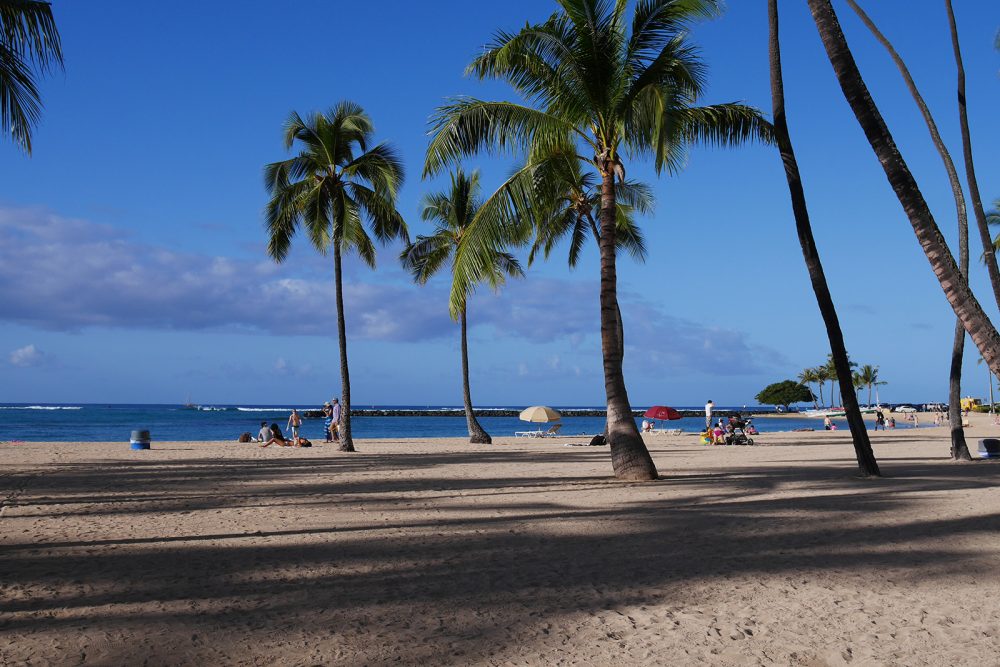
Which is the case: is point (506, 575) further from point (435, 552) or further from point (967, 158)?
point (967, 158)

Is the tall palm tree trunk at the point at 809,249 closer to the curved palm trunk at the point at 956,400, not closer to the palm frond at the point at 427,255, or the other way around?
the curved palm trunk at the point at 956,400

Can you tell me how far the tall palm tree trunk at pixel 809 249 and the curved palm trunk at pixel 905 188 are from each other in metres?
6.39

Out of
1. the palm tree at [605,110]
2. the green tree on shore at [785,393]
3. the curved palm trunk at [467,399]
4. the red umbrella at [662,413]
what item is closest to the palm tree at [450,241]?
the curved palm trunk at [467,399]

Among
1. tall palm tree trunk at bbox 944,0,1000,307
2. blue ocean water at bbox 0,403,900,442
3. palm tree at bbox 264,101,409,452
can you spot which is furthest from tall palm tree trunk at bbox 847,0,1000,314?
blue ocean water at bbox 0,403,900,442

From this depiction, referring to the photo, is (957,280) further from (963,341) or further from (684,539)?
(963,341)

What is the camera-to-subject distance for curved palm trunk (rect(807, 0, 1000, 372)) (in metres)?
7.01

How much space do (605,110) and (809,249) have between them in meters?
4.35

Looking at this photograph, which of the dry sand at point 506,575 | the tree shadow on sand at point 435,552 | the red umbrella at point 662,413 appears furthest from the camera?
the red umbrella at point 662,413

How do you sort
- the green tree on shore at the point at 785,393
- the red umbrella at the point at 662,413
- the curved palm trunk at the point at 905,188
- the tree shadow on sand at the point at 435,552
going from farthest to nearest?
the green tree on shore at the point at 785,393
the red umbrella at the point at 662,413
the curved palm trunk at the point at 905,188
the tree shadow on sand at the point at 435,552

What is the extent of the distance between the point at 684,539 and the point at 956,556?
2386 millimetres

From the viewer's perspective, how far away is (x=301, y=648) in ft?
15.4

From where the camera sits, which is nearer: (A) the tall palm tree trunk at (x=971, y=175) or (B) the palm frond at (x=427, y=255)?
(A) the tall palm tree trunk at (x=971, y=175)

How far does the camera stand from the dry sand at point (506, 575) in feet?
15.5

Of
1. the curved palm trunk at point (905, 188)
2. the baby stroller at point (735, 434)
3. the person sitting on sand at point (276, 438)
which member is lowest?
the baby stroller at point (735, 434)
